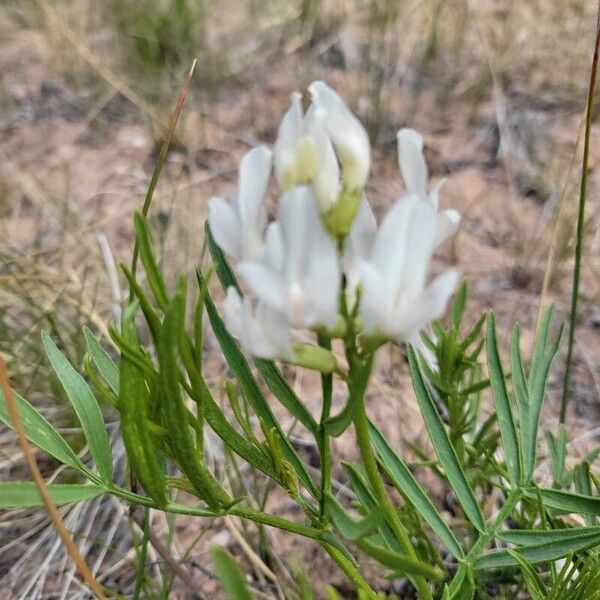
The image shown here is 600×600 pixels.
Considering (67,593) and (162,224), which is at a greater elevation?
(162,224)

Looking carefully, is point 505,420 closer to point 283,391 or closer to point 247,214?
point 283,391

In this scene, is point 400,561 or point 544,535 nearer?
point 400,561

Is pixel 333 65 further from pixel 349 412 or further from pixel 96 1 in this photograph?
pixel 349 412

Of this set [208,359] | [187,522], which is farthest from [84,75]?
[187,522]

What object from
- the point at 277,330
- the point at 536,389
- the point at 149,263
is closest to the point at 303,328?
the point at 277,330

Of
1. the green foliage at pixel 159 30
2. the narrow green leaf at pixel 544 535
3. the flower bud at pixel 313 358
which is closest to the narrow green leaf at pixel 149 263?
the flower bud at pixel 313 358

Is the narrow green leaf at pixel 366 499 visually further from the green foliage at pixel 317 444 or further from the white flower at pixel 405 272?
the white flower at pixel 405 272
